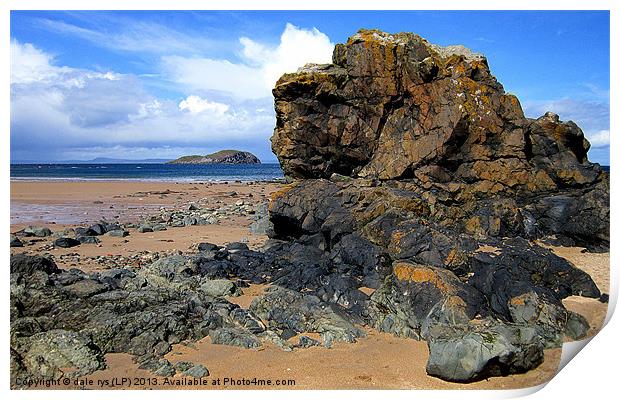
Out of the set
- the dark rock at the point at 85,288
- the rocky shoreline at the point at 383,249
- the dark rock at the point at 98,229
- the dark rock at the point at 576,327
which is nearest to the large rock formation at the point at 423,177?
the rocky shoreline at the point at 383,249

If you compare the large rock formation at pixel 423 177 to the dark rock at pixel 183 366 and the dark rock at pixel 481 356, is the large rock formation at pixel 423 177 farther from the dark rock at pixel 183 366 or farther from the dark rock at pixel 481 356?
the dark rock at pixel 183 366

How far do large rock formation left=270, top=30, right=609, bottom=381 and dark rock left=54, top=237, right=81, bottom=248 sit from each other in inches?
294

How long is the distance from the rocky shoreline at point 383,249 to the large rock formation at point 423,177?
43mm

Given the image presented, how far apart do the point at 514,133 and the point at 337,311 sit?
322 inches

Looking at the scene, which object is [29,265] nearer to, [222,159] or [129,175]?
[129,175]

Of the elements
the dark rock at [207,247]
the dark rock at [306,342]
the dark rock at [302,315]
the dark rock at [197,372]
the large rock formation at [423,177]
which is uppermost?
the large rock formation at [423,177]

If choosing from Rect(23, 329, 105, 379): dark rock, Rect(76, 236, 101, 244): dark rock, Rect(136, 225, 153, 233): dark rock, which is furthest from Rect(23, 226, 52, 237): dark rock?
Rect(23, 329, 105, 379): dark rock

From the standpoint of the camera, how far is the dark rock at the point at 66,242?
16500mm

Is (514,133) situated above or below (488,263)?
above

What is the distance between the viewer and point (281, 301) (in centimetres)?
1023

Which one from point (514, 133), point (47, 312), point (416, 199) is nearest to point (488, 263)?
point (416, 199)
